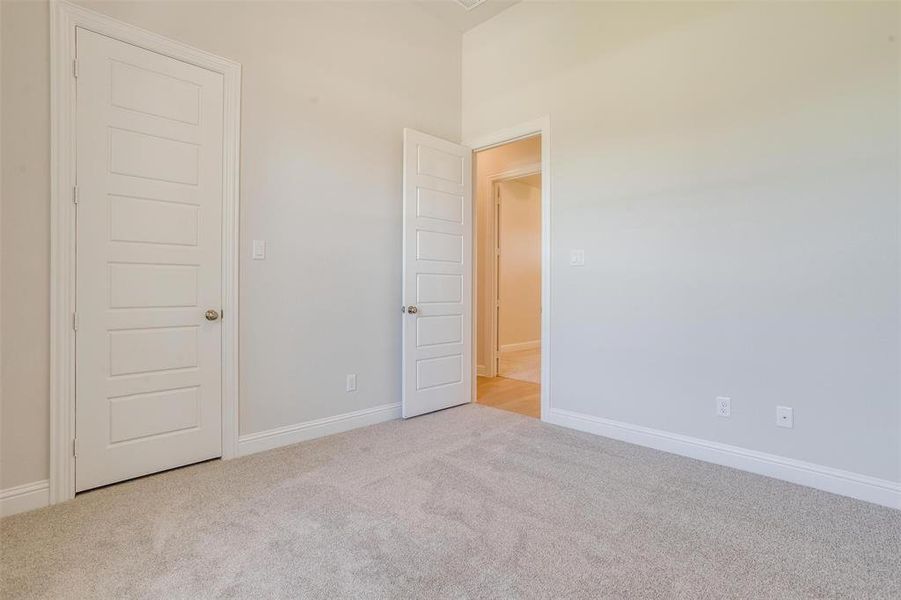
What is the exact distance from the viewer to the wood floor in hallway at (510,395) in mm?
3818

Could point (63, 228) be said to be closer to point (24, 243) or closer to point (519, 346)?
point (24, 243)

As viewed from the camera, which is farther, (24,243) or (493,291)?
(493,291)

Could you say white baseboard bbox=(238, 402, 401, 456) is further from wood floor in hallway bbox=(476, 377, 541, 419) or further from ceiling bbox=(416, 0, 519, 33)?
ceiling bbox=(416, 0, 519, 33)

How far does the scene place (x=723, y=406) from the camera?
256 cm

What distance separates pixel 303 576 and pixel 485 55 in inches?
157

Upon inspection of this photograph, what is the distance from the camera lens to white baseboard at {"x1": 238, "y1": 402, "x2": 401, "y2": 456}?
272 cm

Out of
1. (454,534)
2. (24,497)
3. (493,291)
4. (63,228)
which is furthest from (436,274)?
(24,497)

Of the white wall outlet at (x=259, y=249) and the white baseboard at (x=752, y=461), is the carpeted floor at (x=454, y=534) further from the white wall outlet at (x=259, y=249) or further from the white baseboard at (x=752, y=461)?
the white wall outlet at (x=259, y=249)

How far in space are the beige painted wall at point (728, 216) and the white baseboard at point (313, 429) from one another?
138 cm

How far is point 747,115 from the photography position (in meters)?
2.45

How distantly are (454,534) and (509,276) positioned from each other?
17.2 feet

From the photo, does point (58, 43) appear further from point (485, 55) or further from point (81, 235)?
point (485, 55)

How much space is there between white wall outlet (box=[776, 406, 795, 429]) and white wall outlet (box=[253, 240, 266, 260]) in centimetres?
318

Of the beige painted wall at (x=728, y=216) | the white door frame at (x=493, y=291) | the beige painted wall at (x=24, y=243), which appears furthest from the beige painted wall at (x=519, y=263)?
the beige painted wall at (x=24, y=243)
